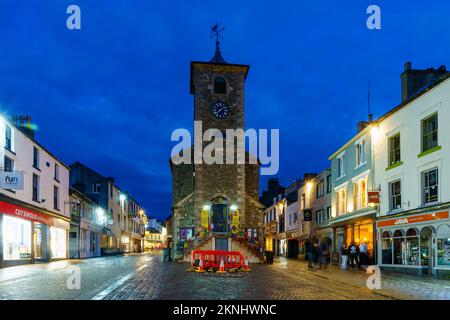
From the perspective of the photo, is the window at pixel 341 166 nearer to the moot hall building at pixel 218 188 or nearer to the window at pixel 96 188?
the moot hall building at pixel 218 188

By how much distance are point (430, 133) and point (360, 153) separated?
8.33 metres

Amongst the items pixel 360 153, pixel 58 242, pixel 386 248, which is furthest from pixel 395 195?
pixel 58 242

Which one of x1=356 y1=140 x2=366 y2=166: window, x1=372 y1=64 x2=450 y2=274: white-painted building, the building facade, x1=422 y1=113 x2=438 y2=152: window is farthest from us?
x1=356 y1=140 x2=366 y2=166: window

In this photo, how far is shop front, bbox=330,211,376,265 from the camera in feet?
89.6

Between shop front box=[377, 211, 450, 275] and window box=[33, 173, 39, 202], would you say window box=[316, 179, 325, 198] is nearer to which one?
shop front box=[377, 211, 450, 275]

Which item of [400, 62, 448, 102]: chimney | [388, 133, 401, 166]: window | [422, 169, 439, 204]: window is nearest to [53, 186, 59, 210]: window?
[388, 133, 401, 166]: window

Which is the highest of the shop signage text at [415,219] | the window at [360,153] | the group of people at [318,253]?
the window at [360,153]

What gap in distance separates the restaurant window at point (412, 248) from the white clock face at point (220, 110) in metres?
22.0

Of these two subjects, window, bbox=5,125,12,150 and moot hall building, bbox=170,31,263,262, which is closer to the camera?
window, bbox=5,125,12,150

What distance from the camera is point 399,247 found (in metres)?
23.8

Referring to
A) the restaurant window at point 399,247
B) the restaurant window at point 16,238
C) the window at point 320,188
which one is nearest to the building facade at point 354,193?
the restaurant window at point 399,247

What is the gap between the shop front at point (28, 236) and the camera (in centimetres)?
2612

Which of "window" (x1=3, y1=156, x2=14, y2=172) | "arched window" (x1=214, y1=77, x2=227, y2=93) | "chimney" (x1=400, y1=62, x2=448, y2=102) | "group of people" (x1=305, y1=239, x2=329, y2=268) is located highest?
"arched window" (x1=214, y1=77, x2=227, y2=93)

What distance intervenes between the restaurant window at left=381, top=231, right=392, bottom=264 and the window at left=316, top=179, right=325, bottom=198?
14385 mm
